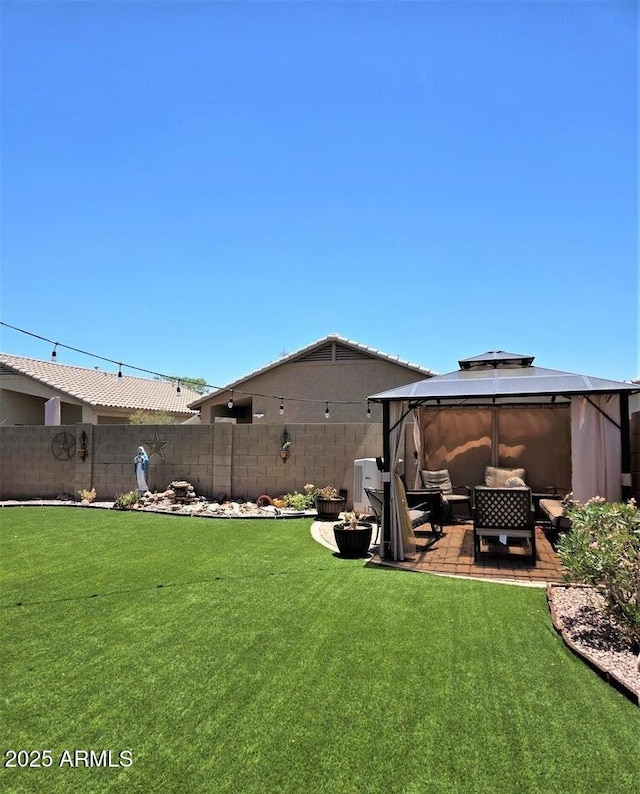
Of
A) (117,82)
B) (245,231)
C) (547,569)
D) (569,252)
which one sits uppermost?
(117,82)

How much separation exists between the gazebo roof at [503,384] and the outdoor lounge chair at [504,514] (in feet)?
4.46

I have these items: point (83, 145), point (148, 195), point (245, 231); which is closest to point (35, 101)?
point (83, 145)

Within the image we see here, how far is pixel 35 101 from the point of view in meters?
7.97

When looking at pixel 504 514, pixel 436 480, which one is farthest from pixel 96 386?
pixel 504 514

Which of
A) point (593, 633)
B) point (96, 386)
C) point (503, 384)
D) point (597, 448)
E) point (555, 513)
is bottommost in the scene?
point (593, 633)

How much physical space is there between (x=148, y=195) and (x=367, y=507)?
789 cm

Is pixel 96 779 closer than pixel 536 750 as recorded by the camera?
Yes

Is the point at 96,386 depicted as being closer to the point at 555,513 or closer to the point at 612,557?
the point at 555,513

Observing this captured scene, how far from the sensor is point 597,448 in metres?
7.19

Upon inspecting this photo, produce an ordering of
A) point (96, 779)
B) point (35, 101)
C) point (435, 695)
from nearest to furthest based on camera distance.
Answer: point (96, 779) → point (435, 695) → point (35, 101)

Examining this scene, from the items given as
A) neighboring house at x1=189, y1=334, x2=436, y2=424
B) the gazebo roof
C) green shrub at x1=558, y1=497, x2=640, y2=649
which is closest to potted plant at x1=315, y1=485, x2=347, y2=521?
the gazebo roof

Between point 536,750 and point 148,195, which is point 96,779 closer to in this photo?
point 536,750

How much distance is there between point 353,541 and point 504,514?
2100 millimetres

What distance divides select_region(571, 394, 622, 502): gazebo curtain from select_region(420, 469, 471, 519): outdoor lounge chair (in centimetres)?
330
